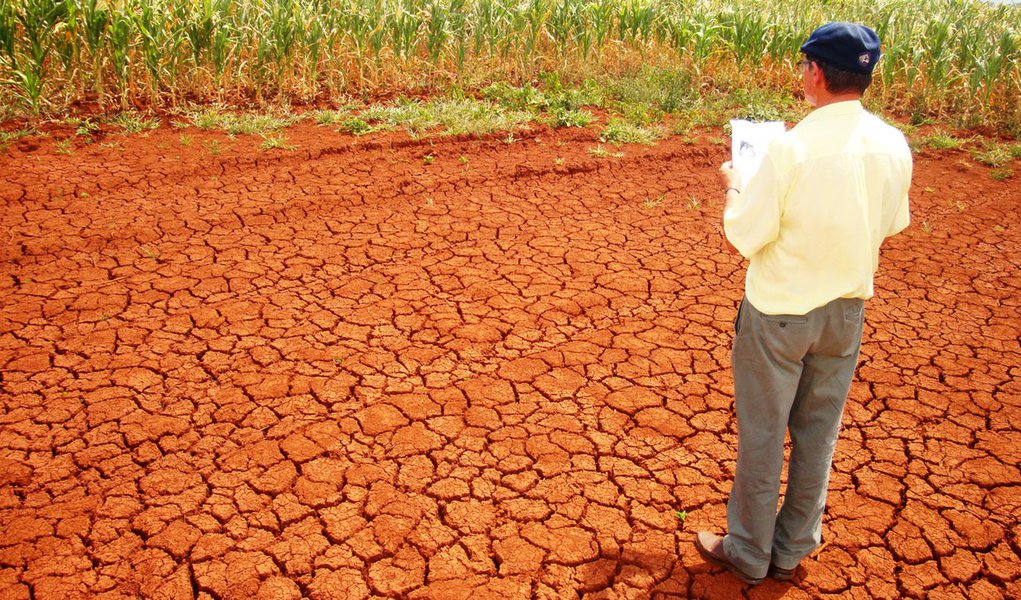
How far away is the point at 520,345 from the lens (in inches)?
189

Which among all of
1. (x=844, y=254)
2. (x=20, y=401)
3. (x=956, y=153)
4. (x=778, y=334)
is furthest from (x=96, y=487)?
(x=956, y=153)

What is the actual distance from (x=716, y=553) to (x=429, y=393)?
1.76 metres

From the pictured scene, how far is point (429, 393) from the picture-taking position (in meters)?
4.26

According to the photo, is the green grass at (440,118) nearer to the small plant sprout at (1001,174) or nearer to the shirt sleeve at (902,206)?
the small plant sprout at (1001,174)

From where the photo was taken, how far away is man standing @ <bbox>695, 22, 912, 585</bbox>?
7.77 feet

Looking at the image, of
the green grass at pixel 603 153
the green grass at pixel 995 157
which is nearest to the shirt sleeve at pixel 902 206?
the green grass at pixel 603 153

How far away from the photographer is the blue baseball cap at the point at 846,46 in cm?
226

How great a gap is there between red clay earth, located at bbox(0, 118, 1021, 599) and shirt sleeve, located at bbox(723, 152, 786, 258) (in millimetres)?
1437

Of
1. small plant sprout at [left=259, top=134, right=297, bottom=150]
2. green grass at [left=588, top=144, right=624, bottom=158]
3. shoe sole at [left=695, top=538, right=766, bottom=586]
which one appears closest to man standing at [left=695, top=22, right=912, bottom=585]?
shoe sole at [left=695, top=538, right=766, bottom=586]

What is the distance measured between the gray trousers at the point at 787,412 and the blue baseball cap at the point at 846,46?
0.72 metres

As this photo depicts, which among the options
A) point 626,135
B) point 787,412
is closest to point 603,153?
point 626,135

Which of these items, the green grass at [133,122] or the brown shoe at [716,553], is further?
the green grass at [133,122]

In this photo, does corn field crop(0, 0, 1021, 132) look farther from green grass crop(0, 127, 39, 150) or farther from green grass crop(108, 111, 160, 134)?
green grass crop(0, 127, 39, 150)

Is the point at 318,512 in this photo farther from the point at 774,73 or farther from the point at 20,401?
the point at 774,73
